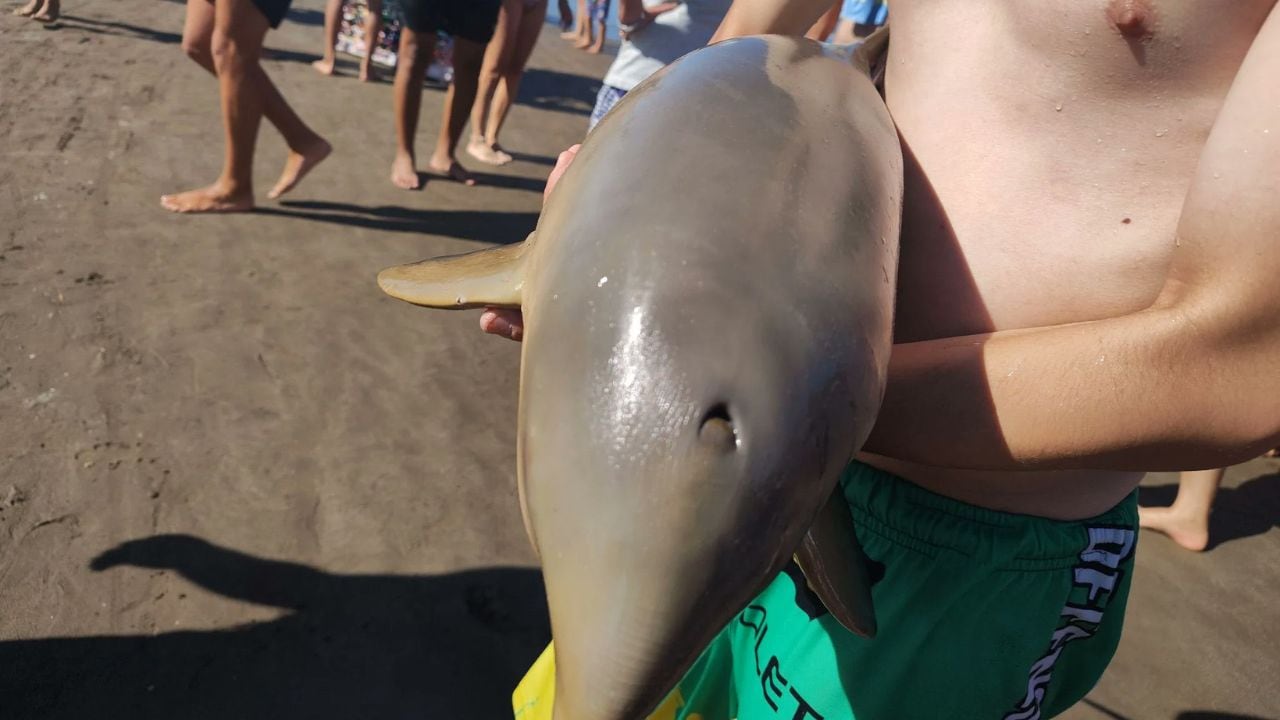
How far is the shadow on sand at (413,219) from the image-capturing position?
5.12 metres

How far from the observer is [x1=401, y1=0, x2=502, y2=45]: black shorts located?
540 centimetres

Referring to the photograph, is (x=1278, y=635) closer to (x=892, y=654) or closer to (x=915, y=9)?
(x=892, y=654)

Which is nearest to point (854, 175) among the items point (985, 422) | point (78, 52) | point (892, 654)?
point (985, 422)

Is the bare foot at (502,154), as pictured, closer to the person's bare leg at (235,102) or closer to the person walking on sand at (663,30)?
the person's bare leg at (235,102)

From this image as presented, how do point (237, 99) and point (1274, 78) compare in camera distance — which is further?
point (237, 99)

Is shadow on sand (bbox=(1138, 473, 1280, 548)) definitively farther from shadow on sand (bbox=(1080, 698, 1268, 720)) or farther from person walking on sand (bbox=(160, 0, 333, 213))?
person walking on sand (bbox=(160, 0, 333, 213))

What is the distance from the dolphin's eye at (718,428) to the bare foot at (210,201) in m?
4.68

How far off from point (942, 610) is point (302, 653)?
74.6 inches

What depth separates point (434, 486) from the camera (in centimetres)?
331

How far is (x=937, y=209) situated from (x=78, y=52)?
24.5 feet

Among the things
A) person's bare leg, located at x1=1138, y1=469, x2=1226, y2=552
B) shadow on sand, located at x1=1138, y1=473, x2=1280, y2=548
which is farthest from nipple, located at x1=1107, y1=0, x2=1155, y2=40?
shadow on sand, located at x1=1138, y1=473, x2=1280, y2=548

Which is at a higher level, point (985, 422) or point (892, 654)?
point (985, 422)

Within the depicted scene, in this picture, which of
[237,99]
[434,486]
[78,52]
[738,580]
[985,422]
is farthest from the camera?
[78,52]

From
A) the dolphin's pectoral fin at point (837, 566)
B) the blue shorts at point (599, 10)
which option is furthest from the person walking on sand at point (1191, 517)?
the blue shorts at point (599, 10)
